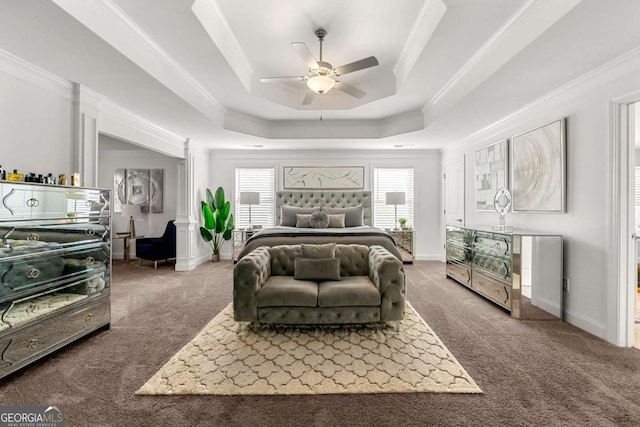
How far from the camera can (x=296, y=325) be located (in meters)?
3.09

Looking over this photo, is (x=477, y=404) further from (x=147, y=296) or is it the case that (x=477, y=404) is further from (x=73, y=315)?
(x=147, y=296)

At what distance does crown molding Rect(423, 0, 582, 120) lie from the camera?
7.21 feet

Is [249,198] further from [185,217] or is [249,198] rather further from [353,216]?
[353,216]

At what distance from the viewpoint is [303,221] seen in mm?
5875

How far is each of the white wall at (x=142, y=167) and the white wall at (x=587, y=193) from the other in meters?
7.10

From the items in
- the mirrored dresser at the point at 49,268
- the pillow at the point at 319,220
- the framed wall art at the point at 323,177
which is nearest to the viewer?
the mirrored dresser at the point at 49,268

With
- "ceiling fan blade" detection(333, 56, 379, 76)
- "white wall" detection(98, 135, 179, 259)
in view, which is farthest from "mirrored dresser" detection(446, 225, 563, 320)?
"white wall" detection(98, 135, 179, 259)

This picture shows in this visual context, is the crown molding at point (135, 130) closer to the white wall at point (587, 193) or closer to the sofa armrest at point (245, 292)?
the sofa armrest at point (245, 292)

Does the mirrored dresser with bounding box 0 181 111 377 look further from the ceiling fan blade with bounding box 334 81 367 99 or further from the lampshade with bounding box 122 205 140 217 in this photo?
the lampshade with bounding box 122 205 140 217

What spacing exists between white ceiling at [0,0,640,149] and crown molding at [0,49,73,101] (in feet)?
0.38

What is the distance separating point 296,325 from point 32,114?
10.8 feet

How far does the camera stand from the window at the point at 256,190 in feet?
23.0

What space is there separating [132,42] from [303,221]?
3875 millimetres

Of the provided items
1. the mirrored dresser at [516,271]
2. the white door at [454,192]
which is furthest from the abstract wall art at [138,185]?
the mirrored dresser at [516,271]
